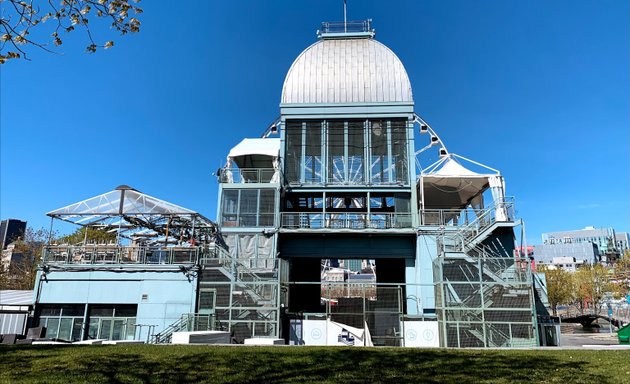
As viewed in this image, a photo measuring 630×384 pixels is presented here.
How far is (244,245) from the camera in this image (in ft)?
85.6

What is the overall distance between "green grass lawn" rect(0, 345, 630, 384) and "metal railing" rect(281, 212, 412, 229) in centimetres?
1366

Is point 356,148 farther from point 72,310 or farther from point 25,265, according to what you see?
point 25,265

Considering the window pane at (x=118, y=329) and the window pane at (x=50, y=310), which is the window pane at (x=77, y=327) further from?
the window pane at (x=118, y=329)

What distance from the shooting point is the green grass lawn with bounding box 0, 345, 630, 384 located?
8633mm

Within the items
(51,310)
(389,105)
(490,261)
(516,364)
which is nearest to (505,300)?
(490,261)

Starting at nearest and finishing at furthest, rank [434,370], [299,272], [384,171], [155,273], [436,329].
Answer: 1. [434,370]
2. [436,329]
3. [155,273]
4. [384,171]
5. [299,272]

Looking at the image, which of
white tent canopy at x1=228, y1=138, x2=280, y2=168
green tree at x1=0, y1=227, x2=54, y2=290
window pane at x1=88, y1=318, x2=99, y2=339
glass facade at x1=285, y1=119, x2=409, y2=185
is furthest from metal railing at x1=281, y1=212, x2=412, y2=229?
green tree at x1=0, y1=227, x2=54, y2=290

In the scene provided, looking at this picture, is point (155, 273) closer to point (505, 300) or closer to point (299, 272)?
point (299, 272)

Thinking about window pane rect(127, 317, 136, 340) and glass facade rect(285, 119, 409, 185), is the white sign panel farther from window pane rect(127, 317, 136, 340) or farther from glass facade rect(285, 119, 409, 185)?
window pane rect(127, 317, 136, 340)

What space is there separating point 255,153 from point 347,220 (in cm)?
792

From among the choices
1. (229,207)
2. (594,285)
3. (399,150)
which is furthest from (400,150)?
(594,285)

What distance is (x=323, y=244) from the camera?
27.0m

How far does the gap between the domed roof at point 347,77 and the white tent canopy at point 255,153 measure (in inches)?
125

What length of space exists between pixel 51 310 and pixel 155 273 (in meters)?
6.11
